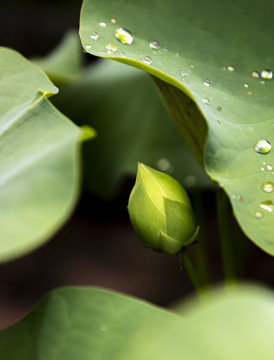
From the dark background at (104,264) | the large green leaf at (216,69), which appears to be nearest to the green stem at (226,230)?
the large green leaf at (216,69)

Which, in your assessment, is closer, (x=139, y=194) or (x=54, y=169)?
(x=54, y=169)

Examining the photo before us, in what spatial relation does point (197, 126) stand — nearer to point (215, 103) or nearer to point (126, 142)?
point (215, 103)

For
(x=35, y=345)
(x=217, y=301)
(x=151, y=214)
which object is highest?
(x=217, y=301)

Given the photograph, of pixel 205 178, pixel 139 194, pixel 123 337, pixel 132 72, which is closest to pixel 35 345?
pixel 123 337

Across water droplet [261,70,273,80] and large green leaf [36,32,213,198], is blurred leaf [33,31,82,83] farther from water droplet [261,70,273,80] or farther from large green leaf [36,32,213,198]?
water droplet [261,70,273,80]

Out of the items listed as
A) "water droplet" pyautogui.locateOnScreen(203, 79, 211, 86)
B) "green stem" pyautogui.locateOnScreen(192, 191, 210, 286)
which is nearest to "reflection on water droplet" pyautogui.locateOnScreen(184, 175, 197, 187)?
"green stem" pyautogui.locateOnScreen(192, 191, 210, 286)

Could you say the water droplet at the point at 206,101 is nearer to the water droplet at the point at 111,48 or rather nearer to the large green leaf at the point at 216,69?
the large green leaf at the point at 216,69

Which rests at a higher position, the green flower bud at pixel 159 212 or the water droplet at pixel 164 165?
the green flower bud at pixel 159 212
